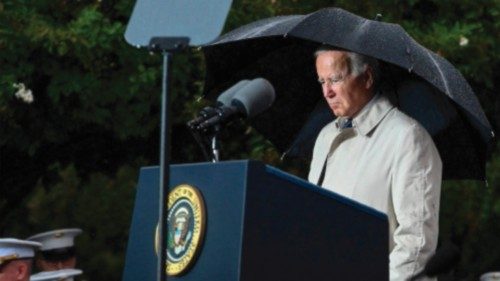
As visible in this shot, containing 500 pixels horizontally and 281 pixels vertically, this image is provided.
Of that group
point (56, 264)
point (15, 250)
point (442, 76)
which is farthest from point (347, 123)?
point (56, 264)

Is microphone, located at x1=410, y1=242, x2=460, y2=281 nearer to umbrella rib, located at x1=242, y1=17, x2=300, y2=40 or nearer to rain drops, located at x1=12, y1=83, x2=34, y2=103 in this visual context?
umbrella rib, located at x1=242, y1=17, x2=300, y2=40

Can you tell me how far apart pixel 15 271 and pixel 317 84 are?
2.03m

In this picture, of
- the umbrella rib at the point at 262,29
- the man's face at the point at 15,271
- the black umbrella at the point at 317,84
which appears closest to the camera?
the black umbrella at the point at 317,84

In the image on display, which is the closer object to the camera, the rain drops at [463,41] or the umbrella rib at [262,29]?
the umbrella rib at [262,29]

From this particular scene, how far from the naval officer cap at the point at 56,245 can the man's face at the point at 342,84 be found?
13.2ft

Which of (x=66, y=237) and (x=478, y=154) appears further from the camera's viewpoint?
(x=66, y=237)

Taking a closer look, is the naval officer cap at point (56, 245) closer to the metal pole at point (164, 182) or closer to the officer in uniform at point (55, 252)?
the officer in uniform at point (55, 252)

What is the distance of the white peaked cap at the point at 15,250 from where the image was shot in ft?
28.5

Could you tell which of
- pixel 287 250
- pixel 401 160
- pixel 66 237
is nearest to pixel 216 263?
pixel 287 250

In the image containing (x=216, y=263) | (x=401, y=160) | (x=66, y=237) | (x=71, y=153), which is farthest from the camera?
(x=71, y=153)

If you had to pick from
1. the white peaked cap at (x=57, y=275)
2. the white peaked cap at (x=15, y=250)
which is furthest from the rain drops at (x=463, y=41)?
the white peaked cap at (x=15, y=250)

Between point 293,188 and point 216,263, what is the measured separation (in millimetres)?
322

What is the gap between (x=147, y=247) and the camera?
541cm

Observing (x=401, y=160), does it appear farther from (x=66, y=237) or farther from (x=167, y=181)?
(x=66, y=237)
